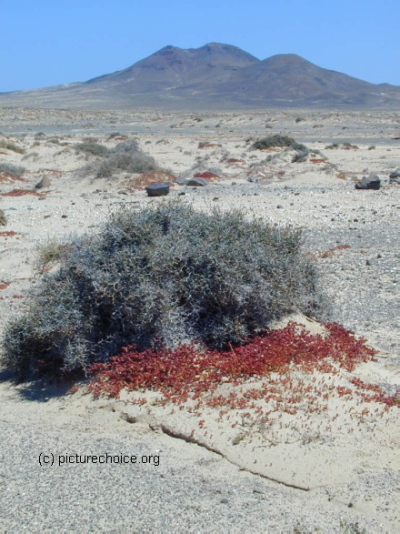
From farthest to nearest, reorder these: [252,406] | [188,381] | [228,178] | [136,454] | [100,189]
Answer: [228,178]
[100,189]
[188,381]
[252,406]
[136,454]

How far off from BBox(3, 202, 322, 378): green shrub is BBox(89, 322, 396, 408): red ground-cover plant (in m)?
0.15

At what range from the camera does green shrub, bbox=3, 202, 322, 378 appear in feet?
19.0

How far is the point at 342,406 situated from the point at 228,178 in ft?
58.7

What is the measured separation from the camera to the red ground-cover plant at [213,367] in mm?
5348

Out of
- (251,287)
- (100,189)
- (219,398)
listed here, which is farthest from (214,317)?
(100,189)

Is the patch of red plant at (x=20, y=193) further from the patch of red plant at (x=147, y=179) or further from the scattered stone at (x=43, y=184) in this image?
the patch of red plant at (x=147, y=179)

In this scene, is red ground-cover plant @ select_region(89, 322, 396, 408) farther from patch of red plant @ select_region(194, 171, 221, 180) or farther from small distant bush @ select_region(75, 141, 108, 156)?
small distant bush @ select_region(75, 141, 108, 156)

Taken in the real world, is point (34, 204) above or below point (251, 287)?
below

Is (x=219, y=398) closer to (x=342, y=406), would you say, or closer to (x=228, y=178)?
(x=342, y=406)

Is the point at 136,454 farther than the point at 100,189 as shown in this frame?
No

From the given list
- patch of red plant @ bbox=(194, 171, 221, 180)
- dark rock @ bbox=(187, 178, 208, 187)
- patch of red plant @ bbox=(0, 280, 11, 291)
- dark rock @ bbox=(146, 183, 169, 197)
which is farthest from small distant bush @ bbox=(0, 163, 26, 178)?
patch of red plant @ bbox=(0, 280, 11, 291)

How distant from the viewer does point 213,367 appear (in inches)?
221

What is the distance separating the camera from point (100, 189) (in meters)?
20.5

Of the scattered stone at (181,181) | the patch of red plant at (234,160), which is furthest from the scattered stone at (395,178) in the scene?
the patch of red plant at (234,160)
